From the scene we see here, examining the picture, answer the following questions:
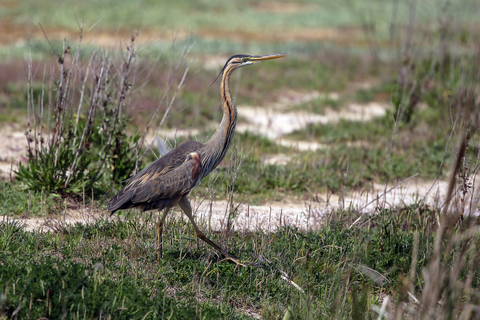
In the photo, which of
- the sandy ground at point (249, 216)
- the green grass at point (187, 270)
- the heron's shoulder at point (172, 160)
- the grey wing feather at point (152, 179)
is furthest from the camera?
the sandy ground at point (249, 216)

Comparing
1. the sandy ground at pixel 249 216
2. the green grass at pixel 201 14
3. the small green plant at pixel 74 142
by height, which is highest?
the green grass at pixel 201 14

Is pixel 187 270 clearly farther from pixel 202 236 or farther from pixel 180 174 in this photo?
pixel 180 174

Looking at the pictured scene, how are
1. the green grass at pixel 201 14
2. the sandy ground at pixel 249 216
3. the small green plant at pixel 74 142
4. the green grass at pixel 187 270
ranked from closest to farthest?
the green grass at pixel 187 270
the sandy ground at pixel 249 216
the small green plant at pixel 74 142
the green grass at pixel 201 14

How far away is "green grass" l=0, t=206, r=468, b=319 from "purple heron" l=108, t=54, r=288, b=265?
29 cm

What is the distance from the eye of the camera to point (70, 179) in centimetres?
604

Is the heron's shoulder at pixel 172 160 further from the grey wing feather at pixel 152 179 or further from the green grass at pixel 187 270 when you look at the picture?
the green grass at pixel 187 270

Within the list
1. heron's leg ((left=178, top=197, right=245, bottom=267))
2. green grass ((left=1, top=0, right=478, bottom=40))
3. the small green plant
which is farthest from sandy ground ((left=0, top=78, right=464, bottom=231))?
green grass ((left=1, top=0, right=478, bottom=40))

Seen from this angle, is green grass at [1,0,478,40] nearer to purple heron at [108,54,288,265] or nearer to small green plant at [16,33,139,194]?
small green plant at [16,33,139,194]

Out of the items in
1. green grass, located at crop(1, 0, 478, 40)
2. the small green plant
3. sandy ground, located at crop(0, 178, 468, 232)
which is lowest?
sandy ground, located at crop(0, 178, 468, 232)

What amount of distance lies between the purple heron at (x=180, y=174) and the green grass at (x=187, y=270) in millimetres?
288

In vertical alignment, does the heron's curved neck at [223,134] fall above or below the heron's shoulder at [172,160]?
above

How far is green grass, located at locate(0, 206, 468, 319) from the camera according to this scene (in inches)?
144

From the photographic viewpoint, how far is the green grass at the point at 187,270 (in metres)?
3.66

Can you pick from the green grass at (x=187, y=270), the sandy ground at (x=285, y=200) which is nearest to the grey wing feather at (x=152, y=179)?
the green grass at (x=187, y=270)
